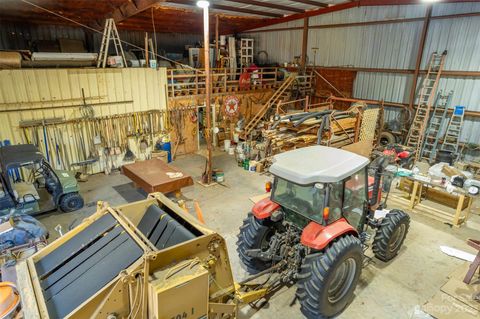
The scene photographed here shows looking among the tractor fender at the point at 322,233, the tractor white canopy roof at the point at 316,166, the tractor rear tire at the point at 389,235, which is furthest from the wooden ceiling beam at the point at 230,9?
the tractor rear tire at the point at 389,235

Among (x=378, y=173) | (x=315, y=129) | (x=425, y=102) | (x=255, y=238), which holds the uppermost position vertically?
(x=425, y=102)

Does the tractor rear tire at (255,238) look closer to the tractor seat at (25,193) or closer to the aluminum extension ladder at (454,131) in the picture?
the tractor seat at (25,193)

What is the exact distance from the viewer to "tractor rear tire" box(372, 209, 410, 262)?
16.3ft

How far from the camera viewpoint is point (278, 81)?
14539mm

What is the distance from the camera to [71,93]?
343 inches

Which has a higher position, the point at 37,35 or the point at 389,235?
the point at 37,35

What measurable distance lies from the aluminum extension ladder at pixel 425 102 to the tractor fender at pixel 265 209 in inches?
323

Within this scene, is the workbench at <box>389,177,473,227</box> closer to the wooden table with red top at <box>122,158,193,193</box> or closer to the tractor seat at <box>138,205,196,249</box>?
the wooden table with red top at <box>122,158,193,193</box>

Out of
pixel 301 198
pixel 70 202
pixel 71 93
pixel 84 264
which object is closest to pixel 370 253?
pixel 301 198

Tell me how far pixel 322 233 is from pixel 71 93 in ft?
27.2

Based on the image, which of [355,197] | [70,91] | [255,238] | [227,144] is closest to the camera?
[355,197]

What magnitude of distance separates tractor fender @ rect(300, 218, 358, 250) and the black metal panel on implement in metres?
2.12

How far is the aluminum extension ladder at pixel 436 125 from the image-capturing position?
33.8ft

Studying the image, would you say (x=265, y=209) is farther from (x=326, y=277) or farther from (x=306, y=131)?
(x=306, y=131)
